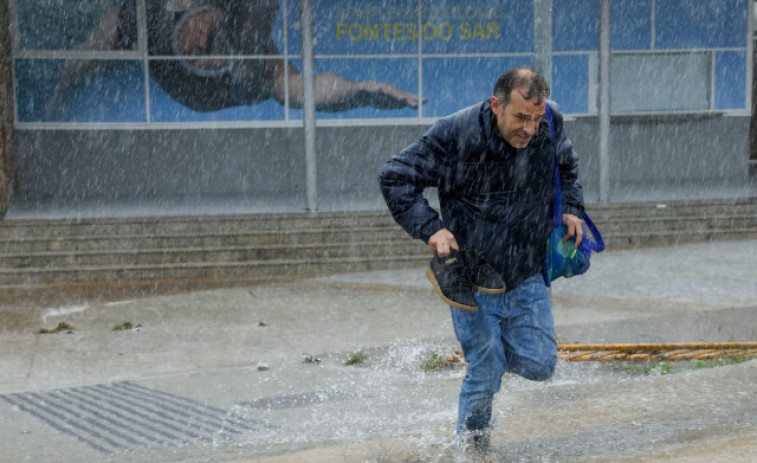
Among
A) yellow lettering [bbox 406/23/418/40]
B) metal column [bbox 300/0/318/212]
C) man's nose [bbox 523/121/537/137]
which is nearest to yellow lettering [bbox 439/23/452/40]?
yellow lettering [bbox 406/23/418/40]

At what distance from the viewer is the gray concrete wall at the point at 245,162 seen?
15094 mm

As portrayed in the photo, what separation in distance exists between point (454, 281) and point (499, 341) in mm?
399

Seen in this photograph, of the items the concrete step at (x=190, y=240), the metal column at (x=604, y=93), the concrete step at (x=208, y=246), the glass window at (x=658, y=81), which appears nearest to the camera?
the concrete step at (x=208, y=246)

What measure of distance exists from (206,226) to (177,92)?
4.20m

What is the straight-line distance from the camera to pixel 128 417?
5.30m

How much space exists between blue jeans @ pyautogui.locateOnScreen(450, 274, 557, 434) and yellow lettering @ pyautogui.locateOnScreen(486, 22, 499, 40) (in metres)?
12.3

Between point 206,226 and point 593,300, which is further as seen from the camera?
point 206,226

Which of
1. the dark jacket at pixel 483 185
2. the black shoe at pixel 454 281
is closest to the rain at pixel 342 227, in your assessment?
the dark jacket at pixel 483 185

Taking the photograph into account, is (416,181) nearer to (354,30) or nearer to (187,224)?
(187,224)

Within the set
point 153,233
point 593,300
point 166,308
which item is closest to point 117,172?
point 153,233

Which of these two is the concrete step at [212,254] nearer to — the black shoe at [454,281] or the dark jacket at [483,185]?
the dark jacket at [483,185]

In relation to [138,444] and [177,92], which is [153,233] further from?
[138,444]

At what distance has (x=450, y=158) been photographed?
397 centimetres

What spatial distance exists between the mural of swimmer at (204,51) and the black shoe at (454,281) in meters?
11.7
